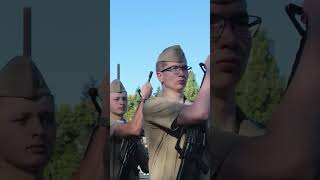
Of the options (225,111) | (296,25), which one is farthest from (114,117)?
(296,25)

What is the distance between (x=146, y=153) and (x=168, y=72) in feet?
1.16

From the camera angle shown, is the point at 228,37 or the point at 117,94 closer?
the point at 228,37

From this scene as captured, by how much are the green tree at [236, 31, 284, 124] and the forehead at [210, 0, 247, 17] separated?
0.36 ft

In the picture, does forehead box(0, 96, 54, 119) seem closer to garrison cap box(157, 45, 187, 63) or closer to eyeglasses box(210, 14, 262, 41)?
garrison cap box(157, 45, 187, 63)

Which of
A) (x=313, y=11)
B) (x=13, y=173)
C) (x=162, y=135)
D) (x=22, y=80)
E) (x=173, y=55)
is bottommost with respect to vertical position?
(x=13, y=173)

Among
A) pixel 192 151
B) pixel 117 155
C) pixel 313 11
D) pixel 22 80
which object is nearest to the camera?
pixel 313 11

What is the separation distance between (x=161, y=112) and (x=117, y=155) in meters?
0.26

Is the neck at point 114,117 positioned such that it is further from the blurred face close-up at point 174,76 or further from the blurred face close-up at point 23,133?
the blurred face close-up at point 23,133

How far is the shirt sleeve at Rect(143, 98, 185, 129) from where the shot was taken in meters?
2.28

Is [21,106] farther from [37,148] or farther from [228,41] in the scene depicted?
[228,41]

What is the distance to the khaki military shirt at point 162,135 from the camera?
226 centimetres

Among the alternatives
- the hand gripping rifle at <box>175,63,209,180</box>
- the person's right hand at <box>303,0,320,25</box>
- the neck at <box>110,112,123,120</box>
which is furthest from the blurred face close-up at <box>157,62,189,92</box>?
the person's right hand at <box>303,0,320,25</box>

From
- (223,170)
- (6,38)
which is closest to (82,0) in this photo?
(6,38)

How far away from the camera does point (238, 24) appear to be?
6.29 ft
